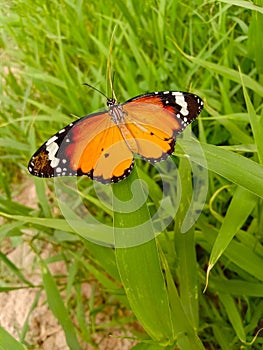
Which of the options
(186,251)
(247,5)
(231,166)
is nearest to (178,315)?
(186,251)

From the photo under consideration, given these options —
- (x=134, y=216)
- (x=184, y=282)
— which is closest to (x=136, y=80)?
(x=184, y=282)

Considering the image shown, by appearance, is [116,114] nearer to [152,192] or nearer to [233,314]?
[152,192]

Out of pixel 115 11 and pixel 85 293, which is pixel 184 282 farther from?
pixel 115 11

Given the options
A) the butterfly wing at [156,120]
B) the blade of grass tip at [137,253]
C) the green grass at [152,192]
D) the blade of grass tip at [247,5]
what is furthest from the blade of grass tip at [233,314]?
the blade of grass tip at [247,5]

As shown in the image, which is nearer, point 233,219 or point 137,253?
point 137,253

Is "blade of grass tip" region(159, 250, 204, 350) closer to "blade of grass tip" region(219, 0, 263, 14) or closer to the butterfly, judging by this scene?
the butterfly

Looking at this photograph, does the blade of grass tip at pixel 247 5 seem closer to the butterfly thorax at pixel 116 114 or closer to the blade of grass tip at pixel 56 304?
the butterfly thorax at pixel 116 114
